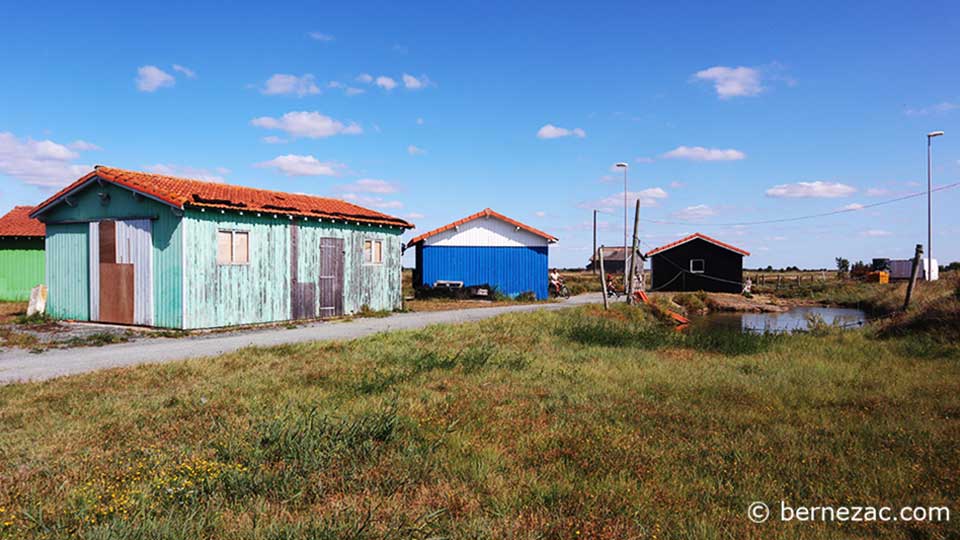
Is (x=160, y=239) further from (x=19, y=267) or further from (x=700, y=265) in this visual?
(x=700, y=265)

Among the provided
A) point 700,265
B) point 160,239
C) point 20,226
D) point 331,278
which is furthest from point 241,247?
point 700,265

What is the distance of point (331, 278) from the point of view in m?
18.8

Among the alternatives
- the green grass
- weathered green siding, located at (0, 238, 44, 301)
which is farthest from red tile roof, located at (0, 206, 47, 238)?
the green grass

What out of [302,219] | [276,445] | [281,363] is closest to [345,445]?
[276,445]

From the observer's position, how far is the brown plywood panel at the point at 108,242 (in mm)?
16000

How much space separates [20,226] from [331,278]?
16.4 meters

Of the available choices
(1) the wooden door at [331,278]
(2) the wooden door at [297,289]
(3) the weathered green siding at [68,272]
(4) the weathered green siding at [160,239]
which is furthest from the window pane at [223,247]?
(3) the weathered green siding at [68,272]

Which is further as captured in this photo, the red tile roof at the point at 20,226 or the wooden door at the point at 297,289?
the red tile roof at the point at 20,226

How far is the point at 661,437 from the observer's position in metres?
6.18

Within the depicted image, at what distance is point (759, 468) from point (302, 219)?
1488cm

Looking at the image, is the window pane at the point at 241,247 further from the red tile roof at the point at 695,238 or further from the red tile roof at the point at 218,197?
the red tile roof at the point at 695,238

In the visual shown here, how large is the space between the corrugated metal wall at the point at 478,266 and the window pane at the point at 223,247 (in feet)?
46.2

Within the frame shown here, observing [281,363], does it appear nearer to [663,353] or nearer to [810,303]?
[663,353]

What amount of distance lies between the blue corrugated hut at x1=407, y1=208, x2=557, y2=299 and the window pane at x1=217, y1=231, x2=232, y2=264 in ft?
45.7
